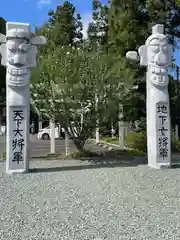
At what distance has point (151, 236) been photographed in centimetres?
393

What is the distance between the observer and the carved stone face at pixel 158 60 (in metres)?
9.02

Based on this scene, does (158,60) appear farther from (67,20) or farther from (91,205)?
(67,20)

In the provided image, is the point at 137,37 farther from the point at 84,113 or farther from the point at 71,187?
the point at 71,187

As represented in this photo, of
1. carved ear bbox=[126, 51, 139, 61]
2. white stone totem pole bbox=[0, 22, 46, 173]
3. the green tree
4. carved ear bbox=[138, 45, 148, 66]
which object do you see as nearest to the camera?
white stone totem pole bbox=[0, 22, 46, 173]

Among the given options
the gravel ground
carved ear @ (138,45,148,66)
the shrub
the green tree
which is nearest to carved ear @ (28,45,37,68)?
the gravel ground

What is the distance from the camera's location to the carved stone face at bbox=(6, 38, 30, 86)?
8.34 meters

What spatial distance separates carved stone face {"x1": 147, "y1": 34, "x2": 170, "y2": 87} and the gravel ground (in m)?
2.44

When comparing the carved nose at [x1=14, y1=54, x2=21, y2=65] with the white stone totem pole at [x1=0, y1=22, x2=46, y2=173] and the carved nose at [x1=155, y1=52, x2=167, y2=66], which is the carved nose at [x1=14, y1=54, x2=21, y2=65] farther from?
the carved nose at [x1=155, y1=52, x2=167, y2=66]

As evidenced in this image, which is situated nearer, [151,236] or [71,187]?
[151,236]

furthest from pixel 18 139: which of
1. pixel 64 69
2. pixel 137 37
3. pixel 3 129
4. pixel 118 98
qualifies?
pixel 3 129

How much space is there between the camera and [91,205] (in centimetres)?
534

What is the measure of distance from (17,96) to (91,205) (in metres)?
4.04

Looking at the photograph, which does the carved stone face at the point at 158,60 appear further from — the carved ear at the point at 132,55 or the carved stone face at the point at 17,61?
the carved stone face at the point at 17,61

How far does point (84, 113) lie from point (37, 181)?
13.6ft
